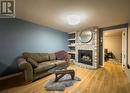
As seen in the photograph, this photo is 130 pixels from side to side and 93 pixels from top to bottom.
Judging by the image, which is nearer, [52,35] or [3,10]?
[3,10]

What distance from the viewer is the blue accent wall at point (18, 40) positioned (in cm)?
375

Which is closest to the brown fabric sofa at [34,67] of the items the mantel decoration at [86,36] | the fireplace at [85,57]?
the fireplace at [85,57]

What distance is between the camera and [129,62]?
4.26 m

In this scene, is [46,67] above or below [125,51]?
below

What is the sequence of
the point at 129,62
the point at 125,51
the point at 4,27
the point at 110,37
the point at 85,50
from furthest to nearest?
1. the point at 110,37
2. the point at 85,50
3. the point at 125,51
4. the point at 129,62
5. the point at 4,27

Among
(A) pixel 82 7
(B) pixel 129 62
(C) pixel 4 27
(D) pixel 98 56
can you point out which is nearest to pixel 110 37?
(D) pixel 98 56

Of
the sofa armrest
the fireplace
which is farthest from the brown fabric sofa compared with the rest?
the fireplace

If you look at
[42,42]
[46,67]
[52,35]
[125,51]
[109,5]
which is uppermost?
[109,5]

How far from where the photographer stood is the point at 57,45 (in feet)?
20.3

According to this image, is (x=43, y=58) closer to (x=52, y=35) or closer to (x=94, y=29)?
(x=52, y=35)

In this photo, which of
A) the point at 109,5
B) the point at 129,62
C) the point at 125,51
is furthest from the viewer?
the point at 125,51

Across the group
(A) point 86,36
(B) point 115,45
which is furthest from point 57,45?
(B) point 115,45

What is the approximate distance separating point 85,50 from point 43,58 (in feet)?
7.93

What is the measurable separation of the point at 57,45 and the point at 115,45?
5308mm
